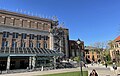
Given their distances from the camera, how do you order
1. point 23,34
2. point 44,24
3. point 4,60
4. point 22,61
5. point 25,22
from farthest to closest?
point 44,24 → point 25,22 → point 23,34 → point 22,61 → point 4,60

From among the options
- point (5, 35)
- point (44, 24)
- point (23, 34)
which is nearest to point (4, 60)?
point (5, 35)

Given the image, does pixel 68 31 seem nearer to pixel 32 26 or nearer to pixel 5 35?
pixel 32 26

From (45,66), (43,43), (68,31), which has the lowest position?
(45,66)

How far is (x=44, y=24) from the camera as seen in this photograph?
5353 cm

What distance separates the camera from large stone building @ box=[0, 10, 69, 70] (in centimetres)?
3716

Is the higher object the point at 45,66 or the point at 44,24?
the point at 44,24

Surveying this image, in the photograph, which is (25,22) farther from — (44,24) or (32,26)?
(44,24)

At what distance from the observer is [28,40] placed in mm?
45688

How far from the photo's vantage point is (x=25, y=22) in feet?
160

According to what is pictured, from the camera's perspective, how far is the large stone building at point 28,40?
37156mm

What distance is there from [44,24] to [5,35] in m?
16.7

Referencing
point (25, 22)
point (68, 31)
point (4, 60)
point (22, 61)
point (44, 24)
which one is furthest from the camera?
point (68, 31)

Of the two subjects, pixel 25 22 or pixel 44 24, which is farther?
pixel 44 24

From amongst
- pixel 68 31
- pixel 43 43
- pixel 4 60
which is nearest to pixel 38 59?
pixel 4 60
